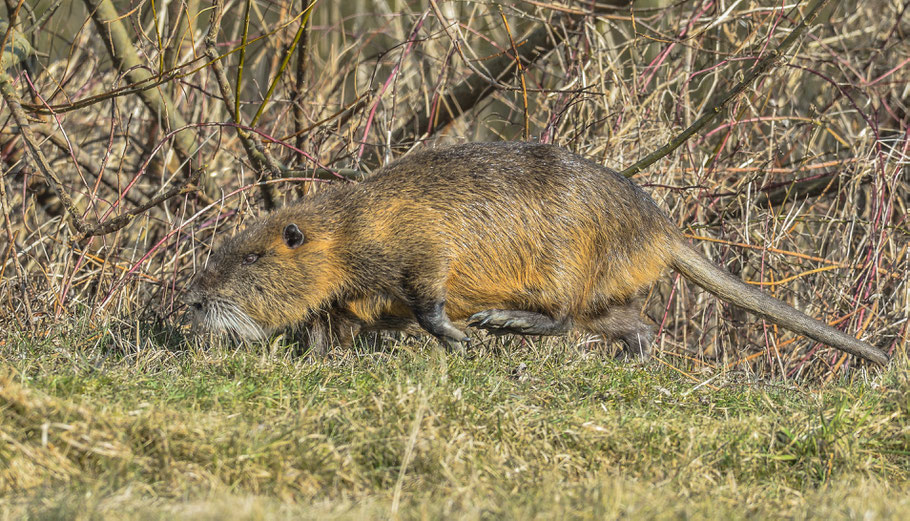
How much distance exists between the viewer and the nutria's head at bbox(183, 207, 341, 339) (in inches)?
163

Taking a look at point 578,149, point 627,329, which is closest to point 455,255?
point 627,329

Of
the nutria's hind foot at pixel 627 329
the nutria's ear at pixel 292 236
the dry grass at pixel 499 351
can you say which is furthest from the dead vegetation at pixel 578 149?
the nutria's ear at pixel 292 236

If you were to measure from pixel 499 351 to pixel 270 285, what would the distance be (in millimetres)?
1059

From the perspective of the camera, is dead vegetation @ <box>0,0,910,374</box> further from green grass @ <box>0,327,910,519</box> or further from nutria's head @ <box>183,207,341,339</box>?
green grass @ <box>0,327,910,519</box>

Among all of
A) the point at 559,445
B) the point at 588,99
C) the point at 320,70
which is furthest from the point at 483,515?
the point at 320,70

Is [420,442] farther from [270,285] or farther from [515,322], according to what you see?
[270,285]

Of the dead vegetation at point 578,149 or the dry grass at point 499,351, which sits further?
the dead vegetation at point 578,149

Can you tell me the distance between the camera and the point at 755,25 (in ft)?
19.3

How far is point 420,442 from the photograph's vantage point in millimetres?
2906

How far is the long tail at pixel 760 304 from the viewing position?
14.1 feet

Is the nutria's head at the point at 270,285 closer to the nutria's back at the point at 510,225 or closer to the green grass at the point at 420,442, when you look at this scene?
the nutria's back at the point at 510,225

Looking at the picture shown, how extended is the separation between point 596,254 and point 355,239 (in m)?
1.02

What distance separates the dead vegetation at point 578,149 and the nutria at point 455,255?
65 centimetres

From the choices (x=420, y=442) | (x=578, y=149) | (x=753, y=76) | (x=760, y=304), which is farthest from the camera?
(x=578, y=149)
